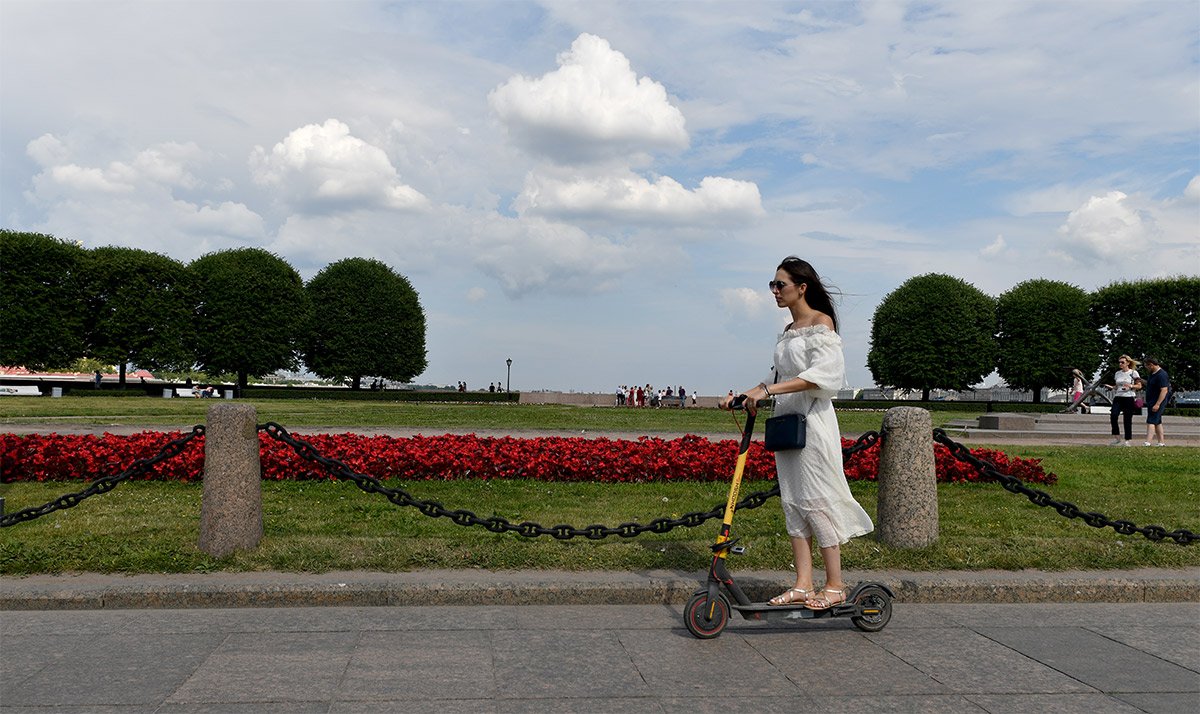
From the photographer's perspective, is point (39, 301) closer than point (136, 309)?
Yes

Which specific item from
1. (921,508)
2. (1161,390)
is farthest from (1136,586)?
(1161,390)

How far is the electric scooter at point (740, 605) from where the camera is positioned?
513 cm

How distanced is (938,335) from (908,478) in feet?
186

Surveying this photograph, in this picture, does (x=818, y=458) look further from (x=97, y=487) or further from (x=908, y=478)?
(x=97, y=487)

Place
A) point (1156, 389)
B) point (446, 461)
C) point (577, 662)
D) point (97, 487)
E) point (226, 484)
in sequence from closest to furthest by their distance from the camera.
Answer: point (577, 662), point (226, 484), point (97, 487), point (446, 461), point (1156, 389)

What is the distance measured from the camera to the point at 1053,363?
59344 millimetres

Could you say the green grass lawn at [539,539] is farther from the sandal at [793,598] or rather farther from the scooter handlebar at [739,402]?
the scooter handlebar at [739,402]

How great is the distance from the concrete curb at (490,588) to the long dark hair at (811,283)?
6.27ft

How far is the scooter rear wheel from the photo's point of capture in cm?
536

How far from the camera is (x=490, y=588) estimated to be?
233 inches

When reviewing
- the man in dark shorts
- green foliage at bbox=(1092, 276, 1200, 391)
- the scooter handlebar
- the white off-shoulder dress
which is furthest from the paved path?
green foliage at bbox=(1092, 276, 1200, 391)

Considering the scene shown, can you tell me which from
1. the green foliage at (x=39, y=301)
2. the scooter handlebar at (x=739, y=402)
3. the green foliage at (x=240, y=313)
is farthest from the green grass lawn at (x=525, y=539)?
the green foliage at (x=240, y=313)

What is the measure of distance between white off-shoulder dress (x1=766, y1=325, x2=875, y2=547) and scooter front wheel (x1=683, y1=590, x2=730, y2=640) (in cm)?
68

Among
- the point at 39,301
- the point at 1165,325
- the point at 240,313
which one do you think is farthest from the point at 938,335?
the point at 39,301
